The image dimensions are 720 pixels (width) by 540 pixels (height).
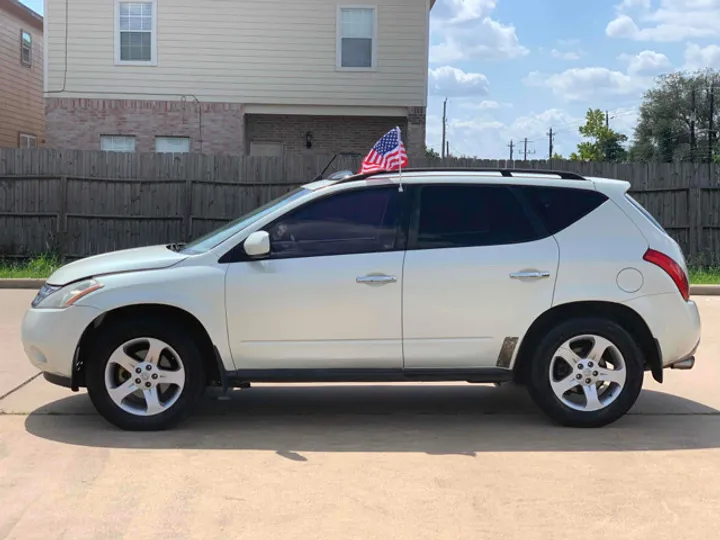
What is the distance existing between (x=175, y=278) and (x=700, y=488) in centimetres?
350

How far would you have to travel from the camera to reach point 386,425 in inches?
234

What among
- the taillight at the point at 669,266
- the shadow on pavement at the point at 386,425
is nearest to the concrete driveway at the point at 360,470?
the shadow on pavement at the point at 386,425

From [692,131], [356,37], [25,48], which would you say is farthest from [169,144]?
[692,131]

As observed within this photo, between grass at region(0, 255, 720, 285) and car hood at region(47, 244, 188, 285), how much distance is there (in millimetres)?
9200

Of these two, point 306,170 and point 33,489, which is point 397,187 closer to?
point 33,489

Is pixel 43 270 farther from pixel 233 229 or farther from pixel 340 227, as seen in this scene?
pixel 340 227

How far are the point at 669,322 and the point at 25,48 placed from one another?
24116 millimetres

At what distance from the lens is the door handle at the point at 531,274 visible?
18.4ft

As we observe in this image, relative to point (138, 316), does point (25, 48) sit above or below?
above

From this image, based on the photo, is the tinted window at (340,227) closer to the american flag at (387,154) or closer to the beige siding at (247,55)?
the american flag at (387,154)

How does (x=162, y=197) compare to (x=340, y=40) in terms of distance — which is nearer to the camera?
(x=162, y=197)

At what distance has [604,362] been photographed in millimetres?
5809

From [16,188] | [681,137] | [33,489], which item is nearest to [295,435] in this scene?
[33,489]

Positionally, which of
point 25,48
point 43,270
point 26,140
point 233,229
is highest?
point 25,48
